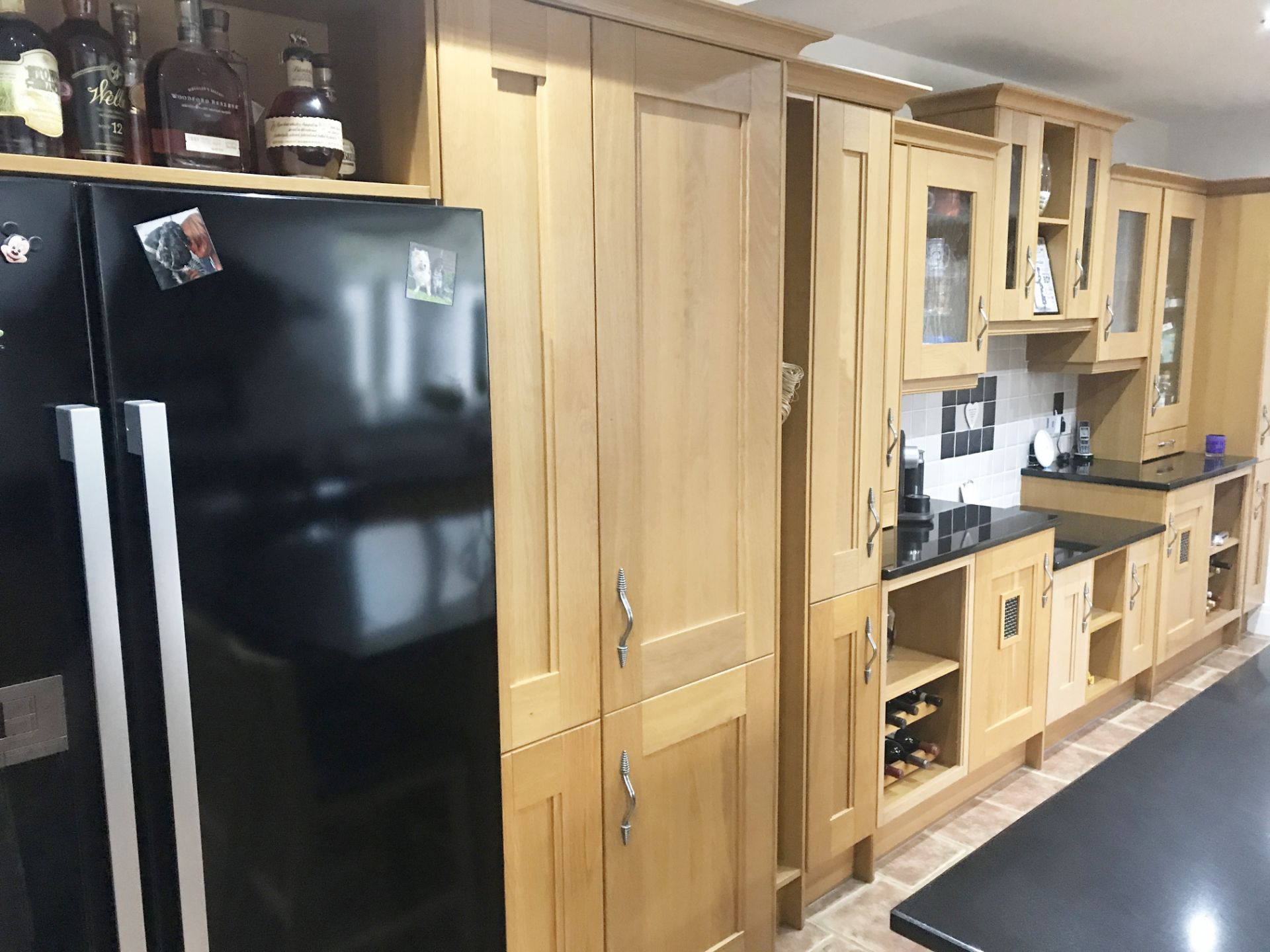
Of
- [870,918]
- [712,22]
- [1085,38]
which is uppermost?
[1085,38]

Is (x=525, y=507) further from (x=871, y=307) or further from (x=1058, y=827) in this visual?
(x=871, y=307)

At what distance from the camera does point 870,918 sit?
2.57m

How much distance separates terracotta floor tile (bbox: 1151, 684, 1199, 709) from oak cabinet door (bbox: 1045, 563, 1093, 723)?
74 cm

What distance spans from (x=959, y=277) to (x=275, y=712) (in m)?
2.48

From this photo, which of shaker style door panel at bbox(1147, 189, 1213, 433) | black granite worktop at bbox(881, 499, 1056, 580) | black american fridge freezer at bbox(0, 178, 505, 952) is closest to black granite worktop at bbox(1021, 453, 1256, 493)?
shaker style door panel at bbox(1147, 189, 1213, 433)

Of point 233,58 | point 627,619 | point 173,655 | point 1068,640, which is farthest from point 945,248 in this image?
point 173,655

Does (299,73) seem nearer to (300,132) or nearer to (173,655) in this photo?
(300,132)

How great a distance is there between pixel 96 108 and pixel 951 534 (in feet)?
8.30

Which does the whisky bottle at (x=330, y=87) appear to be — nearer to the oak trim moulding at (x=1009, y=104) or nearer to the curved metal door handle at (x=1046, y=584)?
the oak trim moulding at (x=1009, y=104)

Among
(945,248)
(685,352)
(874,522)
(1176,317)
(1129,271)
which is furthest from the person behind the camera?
(1176,317)

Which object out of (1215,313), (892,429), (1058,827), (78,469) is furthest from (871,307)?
(1215,313)

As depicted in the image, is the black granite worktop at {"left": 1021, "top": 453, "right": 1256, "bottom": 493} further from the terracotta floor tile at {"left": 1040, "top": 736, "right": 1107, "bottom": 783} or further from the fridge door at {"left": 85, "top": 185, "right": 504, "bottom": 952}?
the fridge door at {"left": 85, "top": 185, "right": 504, "bottom": 952}

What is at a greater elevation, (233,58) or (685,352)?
(233,58)

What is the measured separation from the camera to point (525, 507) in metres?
1.62
